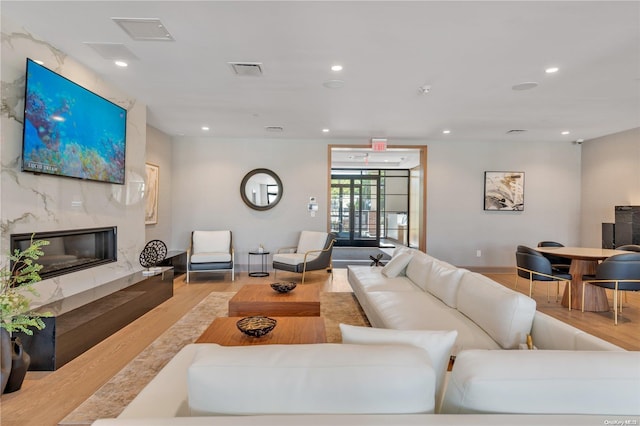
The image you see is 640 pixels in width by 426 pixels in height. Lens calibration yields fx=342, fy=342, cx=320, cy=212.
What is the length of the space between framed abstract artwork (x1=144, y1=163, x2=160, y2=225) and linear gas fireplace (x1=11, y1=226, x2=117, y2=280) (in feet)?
6.06

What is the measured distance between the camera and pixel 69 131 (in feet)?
11.5

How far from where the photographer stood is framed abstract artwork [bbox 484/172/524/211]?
732cm

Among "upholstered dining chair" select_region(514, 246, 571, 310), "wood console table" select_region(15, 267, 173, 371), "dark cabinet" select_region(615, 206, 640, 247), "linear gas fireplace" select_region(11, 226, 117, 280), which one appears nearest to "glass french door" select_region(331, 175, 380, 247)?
"dark cabinet" select_region(615, 206, 640, 247)

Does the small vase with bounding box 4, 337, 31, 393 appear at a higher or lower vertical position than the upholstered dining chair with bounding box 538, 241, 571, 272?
lower

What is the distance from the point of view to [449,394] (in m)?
1.10

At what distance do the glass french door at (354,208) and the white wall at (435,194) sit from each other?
4.10 metres

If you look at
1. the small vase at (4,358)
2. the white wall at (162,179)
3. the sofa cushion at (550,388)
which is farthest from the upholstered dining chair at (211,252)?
the sofa cushion at (550,388)

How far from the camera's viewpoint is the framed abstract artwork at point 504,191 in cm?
732

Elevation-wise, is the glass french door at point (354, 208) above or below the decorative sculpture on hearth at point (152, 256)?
above

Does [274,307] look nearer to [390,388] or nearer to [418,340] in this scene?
[418,340]

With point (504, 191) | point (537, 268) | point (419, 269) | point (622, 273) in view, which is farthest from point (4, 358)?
point (504, 191)

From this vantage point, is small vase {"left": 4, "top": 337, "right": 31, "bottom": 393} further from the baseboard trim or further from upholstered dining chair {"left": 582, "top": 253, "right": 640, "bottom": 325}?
the baseboard trim

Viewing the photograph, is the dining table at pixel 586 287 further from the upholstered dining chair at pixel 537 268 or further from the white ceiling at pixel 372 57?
the white ceiling at pixel 372 57

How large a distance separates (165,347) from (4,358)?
45.1 inches
